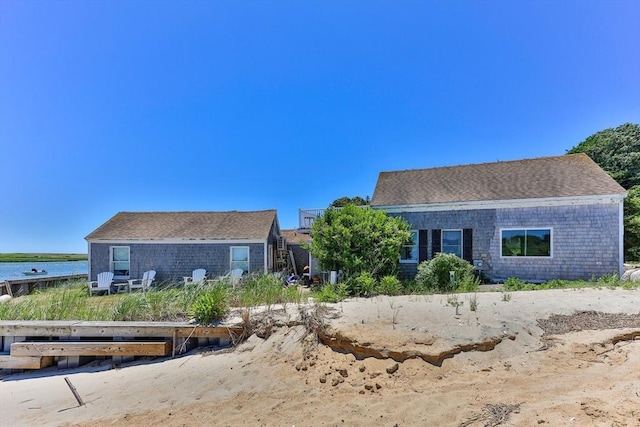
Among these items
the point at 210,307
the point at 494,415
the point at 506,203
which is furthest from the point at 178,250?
the point at 494,415

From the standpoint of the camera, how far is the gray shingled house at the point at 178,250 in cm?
1572

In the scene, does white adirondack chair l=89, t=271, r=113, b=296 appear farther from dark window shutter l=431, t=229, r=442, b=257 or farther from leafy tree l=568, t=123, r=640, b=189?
leafy tree l=568, t=123, r=640, b=189

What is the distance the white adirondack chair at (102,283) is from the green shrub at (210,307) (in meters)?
10.3

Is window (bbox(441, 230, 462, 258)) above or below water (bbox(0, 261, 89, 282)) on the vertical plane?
above

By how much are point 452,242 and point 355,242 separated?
4578 millimetres

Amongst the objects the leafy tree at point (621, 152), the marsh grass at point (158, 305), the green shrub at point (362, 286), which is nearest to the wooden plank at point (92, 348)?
the marsh grass at point (158, 305)

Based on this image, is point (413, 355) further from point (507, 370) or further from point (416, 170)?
point (416, 170)

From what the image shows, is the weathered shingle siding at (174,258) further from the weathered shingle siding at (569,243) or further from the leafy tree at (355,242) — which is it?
the weathered shingle siding at (569,243)

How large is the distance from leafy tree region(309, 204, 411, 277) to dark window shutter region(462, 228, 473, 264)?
3.08 metres

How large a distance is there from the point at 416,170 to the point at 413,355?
13.0 meters

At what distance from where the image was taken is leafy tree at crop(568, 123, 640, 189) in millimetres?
21766

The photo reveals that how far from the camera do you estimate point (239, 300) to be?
26.6ft

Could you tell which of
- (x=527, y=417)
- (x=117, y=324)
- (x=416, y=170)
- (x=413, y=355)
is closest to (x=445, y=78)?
(x=416, y=170)

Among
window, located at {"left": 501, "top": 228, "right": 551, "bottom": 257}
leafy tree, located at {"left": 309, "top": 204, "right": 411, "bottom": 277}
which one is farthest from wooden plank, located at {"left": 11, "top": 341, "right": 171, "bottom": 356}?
window, located at {"left": 501, "top": 228, "right": 551, "bottom": 257}
